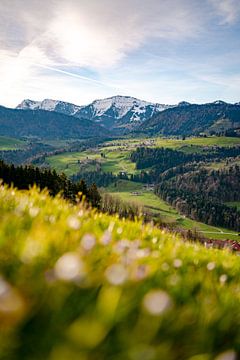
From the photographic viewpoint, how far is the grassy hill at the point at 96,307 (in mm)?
1729

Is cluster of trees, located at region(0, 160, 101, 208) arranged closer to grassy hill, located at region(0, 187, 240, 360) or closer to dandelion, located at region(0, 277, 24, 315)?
grassy hill, located at region(0, 187, 240, 360)

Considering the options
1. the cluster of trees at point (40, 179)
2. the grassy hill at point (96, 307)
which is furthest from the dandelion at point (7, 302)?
the cluster of trees at point (40, 179)

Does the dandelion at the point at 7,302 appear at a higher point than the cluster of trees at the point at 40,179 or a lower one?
higher

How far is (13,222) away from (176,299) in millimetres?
1593

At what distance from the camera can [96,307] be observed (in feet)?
6.70

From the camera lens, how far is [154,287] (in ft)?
10.0

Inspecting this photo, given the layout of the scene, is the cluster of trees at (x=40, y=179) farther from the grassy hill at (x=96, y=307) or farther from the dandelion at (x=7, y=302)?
the dandelion at (x=7, y=302)

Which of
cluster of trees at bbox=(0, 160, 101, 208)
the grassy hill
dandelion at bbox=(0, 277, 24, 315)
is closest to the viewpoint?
dandelion at bbox=(0, 277, 24, 315)

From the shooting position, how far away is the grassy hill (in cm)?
173

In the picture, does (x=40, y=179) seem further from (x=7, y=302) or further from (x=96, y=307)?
(x=7, y=302)

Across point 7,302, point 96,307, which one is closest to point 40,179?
point 96,307

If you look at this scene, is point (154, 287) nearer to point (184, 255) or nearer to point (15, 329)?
point (15, 329)

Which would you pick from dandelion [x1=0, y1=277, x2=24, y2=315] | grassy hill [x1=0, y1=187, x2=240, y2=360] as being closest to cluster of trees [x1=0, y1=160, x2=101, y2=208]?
grassy hill [x1=0, y1=187, x2=240, y2=360]

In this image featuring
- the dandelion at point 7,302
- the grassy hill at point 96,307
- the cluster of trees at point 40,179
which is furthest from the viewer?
the cluster of trees at point 40,179
